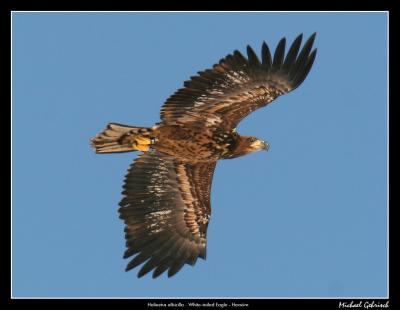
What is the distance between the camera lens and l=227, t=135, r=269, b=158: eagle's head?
53.2 feet

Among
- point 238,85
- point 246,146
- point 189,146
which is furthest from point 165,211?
point 238,85

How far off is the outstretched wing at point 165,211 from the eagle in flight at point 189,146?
0.06 ft

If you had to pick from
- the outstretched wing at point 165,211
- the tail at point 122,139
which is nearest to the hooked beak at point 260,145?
the outstretched wing at point 165,211

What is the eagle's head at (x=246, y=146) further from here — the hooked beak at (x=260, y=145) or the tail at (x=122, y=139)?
the tail at (x=122, y=139)

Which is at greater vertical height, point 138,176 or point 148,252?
point 138,176

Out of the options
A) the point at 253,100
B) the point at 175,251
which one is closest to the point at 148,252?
the point at 175,251

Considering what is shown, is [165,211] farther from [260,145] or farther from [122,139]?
[260,145]

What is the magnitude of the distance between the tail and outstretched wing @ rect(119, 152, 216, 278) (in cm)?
74

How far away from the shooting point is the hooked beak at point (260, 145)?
16281mm

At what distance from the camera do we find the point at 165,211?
16969mm

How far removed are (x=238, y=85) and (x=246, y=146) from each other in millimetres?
1265
